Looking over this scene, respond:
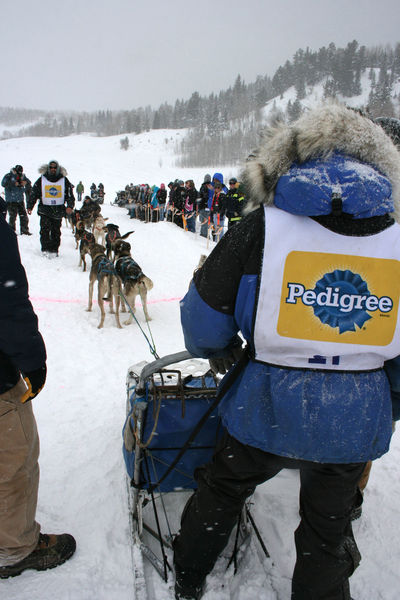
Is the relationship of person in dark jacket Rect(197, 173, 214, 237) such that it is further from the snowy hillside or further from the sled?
the snowy hillside

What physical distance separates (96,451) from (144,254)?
25.6 ft

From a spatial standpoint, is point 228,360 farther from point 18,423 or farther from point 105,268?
point 105,268

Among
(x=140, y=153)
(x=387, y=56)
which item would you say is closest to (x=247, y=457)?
(x=140, y=153)

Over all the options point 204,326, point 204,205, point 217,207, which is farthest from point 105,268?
point 204,205

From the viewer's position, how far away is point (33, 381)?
1.41 meters

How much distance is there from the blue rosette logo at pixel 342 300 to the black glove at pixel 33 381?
1053 millimetres

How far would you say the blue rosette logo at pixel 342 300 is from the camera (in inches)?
43.5

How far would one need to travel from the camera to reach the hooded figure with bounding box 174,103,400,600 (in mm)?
1093

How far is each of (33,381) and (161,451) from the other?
0.71 m

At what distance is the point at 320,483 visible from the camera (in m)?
1.22

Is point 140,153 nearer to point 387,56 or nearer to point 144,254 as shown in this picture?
point 387,56

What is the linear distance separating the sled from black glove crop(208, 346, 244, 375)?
0.21m

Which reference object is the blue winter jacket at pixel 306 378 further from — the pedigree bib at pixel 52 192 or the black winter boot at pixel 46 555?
the pedigree bib at pixel 52 192

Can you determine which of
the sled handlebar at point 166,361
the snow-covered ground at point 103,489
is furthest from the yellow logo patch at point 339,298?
the snow-covered ground at point 103,489
